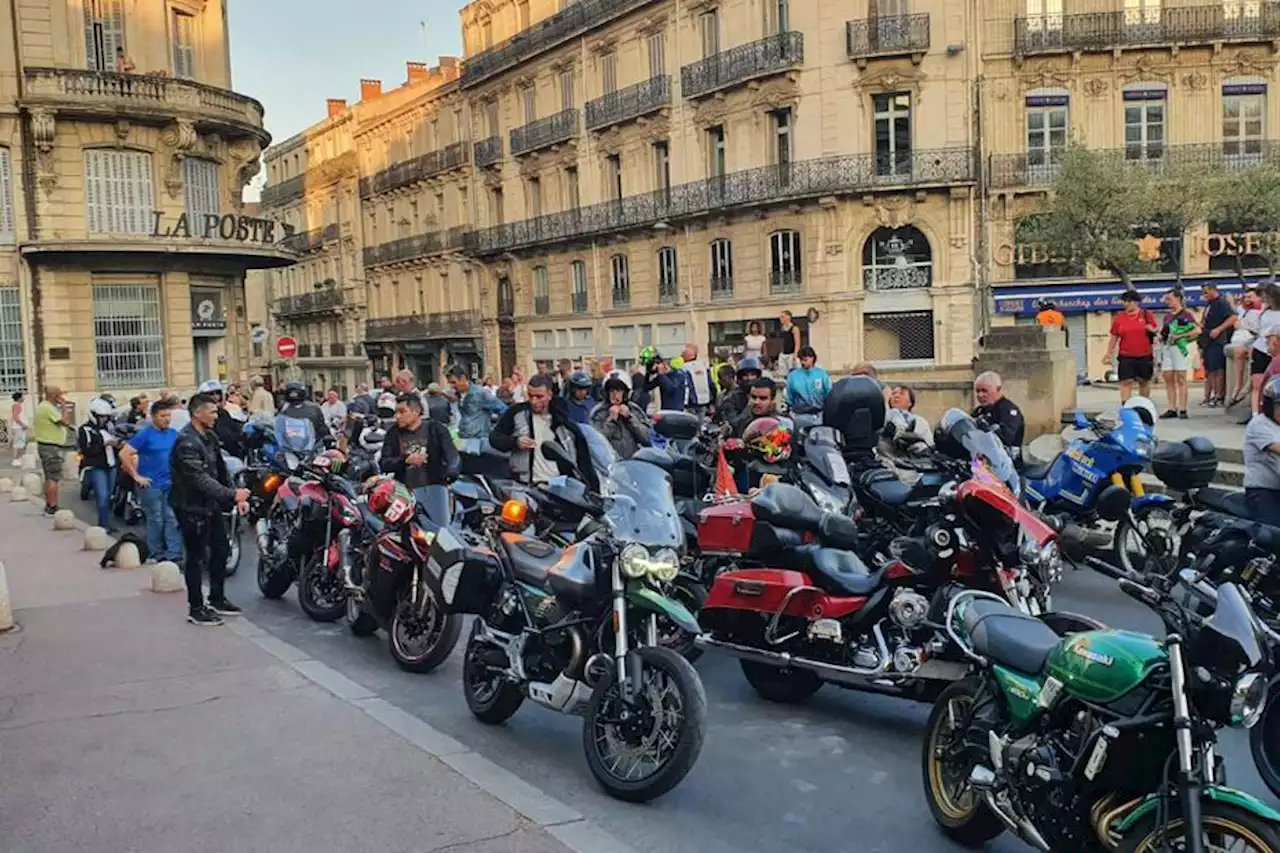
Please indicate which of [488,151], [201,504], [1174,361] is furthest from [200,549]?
[488,151]

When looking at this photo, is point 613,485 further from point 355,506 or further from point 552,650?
point 355,506

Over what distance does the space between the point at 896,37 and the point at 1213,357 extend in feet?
68.8

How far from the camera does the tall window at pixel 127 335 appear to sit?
105ft

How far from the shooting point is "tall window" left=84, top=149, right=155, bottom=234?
31.6 metres

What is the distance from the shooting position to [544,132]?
4591cm

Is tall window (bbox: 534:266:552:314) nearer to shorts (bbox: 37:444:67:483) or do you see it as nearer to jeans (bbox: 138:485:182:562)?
shorts (bbox: 37:444:67:483)

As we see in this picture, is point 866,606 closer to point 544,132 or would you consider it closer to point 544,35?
point 544,132

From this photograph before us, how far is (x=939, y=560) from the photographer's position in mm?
5875

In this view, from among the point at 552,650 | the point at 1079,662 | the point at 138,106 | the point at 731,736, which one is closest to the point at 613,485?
the point at 552,650

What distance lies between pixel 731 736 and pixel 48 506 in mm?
13654

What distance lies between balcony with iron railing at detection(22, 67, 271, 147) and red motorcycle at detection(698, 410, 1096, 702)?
2858cm

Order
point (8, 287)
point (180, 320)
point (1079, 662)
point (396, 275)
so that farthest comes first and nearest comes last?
1. point (396, 275)
2. point (180, 320)
3. point (8, 287)
4. point (1079, 662)

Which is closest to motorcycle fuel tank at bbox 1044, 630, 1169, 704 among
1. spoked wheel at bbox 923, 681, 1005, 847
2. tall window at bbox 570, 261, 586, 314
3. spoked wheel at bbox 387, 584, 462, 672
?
spoked wheel at bbox 923, 681, 1005, 847

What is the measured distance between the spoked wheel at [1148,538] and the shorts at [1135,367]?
232 inches
